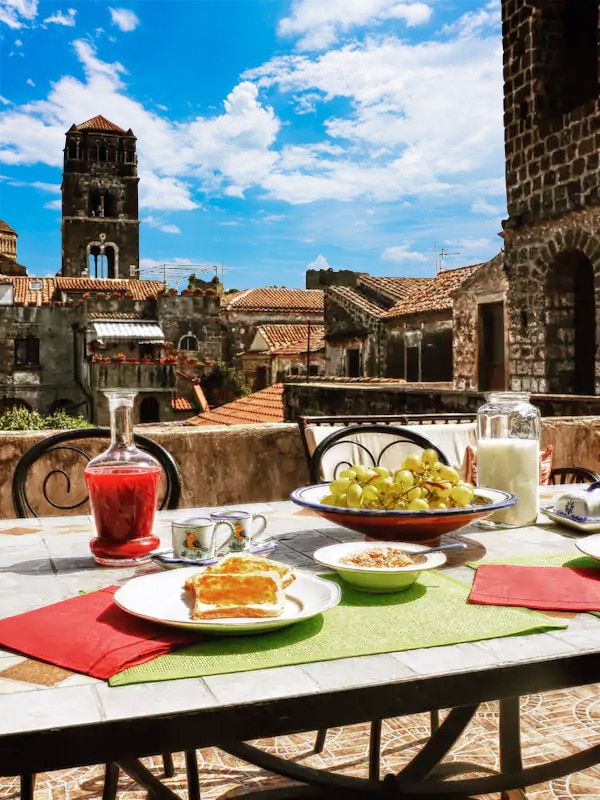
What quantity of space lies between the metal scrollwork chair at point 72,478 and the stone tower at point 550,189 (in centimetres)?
610

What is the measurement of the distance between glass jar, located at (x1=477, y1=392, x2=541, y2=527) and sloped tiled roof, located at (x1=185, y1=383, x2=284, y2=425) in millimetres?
8791

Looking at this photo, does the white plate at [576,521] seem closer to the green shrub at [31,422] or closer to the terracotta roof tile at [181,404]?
the green shrub at [31,422]

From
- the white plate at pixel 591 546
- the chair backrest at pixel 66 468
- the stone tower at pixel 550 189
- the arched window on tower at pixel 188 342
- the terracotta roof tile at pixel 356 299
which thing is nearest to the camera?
the white plate at pixel 591 546

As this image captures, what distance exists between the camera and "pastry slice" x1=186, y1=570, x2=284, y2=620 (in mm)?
1132

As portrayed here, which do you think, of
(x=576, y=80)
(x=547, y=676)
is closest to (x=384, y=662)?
(x=547, y=676)

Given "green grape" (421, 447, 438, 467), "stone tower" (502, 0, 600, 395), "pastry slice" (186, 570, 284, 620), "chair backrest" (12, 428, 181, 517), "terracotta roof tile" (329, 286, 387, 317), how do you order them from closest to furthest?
1. "pastry slice" (186, 570, 284, 620)
2. "green grape" (421, 447, 438, 467)
3. "chair backrest" (12, 428, 181, 517)
4. "stone tower" (502, 0, 600, 395)
5. "terracotta roof tile" (329, 286, 387, 317)

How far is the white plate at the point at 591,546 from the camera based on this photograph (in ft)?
4.71

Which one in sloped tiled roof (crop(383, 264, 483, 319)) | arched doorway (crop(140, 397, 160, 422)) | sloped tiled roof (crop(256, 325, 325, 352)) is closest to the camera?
sloped tiled roof (crop(383, 264, 483, 319))

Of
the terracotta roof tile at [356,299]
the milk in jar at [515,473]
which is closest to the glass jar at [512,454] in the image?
the milk in jar at [515,473]

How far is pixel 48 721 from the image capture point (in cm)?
85

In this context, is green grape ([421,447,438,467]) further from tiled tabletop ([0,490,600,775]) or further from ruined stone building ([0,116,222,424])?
ruined stone building ([0,116,222,424])

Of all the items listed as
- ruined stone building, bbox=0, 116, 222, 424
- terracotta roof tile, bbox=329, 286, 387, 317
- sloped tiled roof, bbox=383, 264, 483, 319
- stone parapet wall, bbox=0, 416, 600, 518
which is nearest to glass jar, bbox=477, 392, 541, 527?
stone parapet wall, bbox=0, 416, 600, 518

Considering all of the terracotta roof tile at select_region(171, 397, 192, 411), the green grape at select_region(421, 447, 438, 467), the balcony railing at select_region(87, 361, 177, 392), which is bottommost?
the terracotta roof tile at select_region(171, 397, 192, 411)

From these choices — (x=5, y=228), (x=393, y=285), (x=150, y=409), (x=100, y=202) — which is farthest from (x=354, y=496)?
(x=5, y=228)
